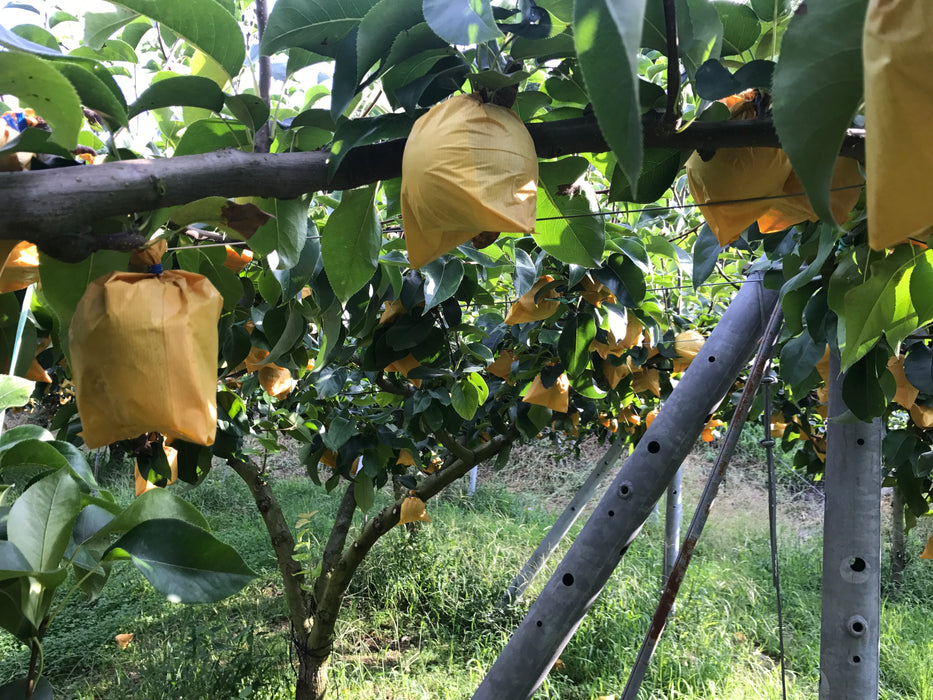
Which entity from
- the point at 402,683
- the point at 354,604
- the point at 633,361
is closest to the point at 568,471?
the point at 354,604

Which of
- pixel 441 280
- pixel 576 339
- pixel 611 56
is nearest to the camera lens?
pixel 611 56

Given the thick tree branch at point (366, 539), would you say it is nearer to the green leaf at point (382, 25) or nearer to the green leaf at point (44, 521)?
the green leaf at point (44, 521)

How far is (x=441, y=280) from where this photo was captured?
38.9 inches

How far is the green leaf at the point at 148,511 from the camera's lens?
50 centimetres

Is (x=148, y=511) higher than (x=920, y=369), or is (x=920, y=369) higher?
(x=920, y=369)

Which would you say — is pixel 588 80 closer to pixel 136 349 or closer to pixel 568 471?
pixel 136 349

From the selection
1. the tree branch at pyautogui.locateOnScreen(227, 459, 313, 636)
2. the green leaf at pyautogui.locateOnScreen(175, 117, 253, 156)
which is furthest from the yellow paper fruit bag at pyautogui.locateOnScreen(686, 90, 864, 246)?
the tree branch at pyautogui.locateOnScreen(227, 459, 313, 636)

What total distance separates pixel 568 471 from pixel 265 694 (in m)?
5.43

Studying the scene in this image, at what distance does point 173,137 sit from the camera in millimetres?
778

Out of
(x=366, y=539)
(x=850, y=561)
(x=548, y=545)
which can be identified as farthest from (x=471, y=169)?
(x=548, y=545)

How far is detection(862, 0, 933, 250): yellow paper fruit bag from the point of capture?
23 centimetres

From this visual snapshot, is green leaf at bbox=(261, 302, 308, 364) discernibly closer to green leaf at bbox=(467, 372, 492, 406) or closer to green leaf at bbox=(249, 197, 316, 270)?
green leaf at bbox=(249, 197, 316, 270)

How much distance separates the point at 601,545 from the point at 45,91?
0.89 meters

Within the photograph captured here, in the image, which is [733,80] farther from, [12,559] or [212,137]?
[12,559]
